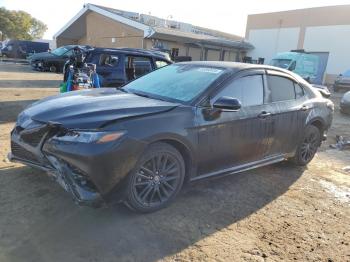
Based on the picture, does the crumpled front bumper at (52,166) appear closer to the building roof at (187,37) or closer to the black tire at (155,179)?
the black tire at (155,179)

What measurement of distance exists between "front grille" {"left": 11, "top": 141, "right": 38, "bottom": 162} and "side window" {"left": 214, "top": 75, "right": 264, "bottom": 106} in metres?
2.13

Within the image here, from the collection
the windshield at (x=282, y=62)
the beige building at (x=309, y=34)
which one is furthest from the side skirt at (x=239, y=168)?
the beige building at (x=309, y=34)

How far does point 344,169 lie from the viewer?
19.7 feet

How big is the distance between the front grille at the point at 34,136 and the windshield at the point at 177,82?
4.55 ft

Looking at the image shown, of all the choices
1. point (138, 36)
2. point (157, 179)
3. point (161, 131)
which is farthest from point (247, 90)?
point (138, 36)

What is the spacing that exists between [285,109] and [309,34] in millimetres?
29778

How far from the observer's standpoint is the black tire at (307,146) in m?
5.61

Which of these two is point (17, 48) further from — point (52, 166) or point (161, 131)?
point (161, 131)

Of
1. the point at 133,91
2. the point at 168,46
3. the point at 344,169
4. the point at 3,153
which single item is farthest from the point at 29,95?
the point at 168,46

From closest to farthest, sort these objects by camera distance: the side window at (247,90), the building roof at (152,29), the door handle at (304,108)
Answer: the side window at (247,90) → the door handle at (304,108) → the building roof at (152,29)

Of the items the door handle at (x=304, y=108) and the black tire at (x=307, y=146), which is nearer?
the door handle at (x=304, y=108)

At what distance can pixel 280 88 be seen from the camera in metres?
5.09

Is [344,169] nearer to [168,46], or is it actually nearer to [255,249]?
[255,249]

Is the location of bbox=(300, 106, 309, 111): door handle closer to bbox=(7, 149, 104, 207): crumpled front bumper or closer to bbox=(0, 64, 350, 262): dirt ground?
bbox=(0, 64, 350, 262): dirt ground
